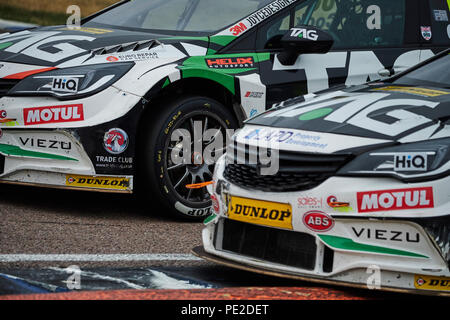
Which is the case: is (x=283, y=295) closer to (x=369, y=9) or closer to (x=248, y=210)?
(x=248, y=210)

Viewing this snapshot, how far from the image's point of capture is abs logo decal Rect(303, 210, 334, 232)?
3.84 meters

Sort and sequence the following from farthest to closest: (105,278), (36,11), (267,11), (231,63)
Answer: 1. (36,11)
2. (267,11)
3. (231,63)
4. (105,278)

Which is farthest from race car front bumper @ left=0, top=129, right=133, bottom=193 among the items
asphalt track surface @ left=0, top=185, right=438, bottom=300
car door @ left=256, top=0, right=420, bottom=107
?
car door @ left=256, top=0, right=420, bottom=107

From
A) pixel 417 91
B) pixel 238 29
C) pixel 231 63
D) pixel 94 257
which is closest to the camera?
pixel 417 91

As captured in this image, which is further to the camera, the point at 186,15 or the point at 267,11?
the point at 186,15

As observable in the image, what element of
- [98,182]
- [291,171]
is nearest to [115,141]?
[98,182]

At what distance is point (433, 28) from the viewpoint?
676cm

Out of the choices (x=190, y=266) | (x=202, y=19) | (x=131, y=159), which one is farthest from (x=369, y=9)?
(x=190, y=266)

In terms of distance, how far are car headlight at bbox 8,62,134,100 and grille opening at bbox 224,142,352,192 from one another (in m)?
1.67

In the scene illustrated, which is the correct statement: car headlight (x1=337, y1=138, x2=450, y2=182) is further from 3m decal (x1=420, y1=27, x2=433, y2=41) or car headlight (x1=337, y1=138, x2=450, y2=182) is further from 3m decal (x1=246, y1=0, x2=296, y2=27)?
3m decal (x1=420, y1=27, x2=433, y2=41)

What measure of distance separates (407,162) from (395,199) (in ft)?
0.60

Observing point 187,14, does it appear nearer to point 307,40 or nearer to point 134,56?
point 134,56

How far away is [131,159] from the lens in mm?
5645

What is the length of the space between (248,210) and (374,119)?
778 mm
